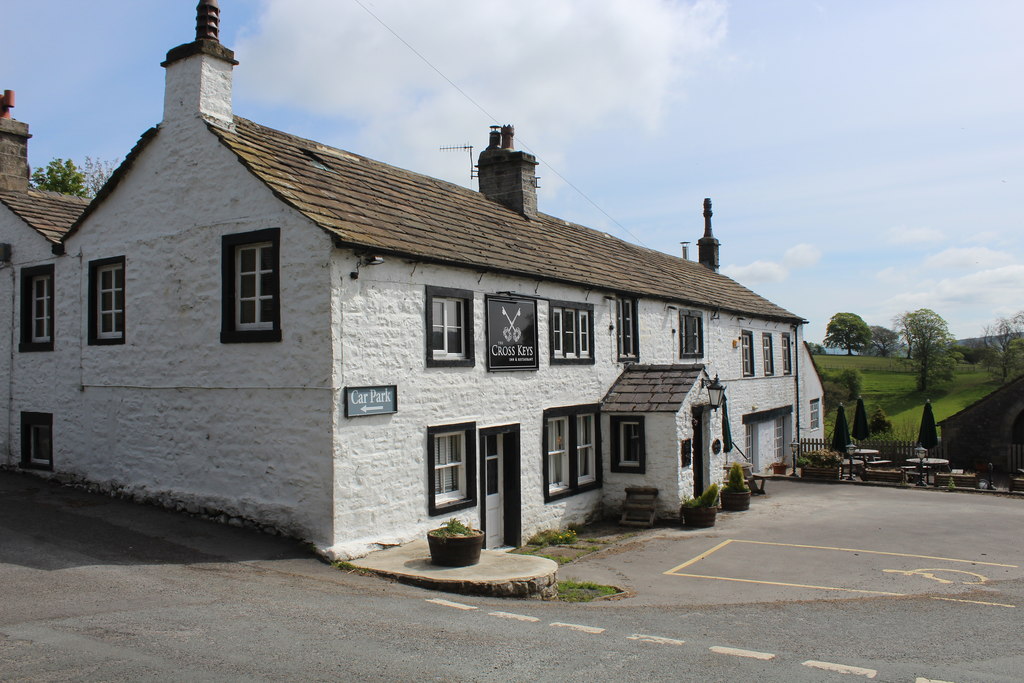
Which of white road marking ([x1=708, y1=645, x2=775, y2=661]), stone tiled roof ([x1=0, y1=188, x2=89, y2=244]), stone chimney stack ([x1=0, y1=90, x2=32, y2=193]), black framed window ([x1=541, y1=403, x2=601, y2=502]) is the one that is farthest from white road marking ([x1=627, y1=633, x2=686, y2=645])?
stone chimney stack ([x1=0, y1=90, x2=32, y2=193])

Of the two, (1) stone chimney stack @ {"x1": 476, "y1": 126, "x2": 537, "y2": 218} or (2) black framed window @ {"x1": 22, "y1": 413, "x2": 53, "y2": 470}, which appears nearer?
(2) black framed window @ {"x1": 22, "y1": 413, "x2": 53, "y2": 470}

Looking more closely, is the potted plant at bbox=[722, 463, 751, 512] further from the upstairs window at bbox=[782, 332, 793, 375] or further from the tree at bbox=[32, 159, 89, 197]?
the tree at bbox=[32, 159, 89, 197]

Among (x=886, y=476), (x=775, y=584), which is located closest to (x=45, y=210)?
(x=775, y=584)

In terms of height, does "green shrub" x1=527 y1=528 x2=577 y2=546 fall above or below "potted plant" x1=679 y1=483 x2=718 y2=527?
below

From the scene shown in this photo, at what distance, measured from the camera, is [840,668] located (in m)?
6.56

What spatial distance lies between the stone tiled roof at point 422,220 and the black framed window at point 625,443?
312 centimetres

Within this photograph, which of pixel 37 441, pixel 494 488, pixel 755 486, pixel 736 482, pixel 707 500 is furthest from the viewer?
pixel 755 486

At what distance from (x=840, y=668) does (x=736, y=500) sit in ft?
41.6

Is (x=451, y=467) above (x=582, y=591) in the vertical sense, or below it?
above

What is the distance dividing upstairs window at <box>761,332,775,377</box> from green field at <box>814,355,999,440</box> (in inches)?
585

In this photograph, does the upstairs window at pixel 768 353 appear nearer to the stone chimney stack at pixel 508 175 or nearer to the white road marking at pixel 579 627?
the stone chimney stack at pixel 508 175

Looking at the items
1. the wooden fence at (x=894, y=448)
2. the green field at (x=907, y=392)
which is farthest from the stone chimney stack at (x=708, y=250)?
the green field at (x=907, y=392)

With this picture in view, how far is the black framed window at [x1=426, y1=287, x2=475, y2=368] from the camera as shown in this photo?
12.3 m

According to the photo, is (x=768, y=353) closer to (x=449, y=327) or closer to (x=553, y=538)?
(x=553, y=538)
